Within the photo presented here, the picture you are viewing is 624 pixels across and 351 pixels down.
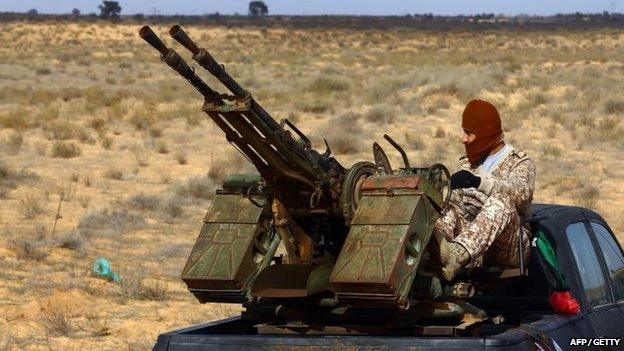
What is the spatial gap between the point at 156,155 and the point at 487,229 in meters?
21.7

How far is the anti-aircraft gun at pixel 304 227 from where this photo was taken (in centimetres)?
511

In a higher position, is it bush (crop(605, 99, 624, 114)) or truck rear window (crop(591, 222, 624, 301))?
truck rear window (crop(591, 222, 624, 301))

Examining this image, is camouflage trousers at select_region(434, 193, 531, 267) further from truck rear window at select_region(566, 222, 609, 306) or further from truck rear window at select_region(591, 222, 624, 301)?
truck rear window at select_region(591, 222, 624, 301)

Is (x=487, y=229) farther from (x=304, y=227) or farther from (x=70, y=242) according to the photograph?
(x=70, y=242)

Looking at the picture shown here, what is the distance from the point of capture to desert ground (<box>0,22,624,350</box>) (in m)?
12.1

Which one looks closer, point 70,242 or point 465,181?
point 465,181

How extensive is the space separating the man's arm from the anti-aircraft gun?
0.48 meters

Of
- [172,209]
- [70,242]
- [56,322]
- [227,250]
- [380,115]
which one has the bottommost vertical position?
[380,115]

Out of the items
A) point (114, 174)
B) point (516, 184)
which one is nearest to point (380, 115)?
point (114, 174)

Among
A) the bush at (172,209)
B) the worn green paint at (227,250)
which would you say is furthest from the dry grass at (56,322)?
the bush at (172,209)

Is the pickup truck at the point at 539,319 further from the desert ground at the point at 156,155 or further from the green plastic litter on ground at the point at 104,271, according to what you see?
the green plastic litter on ground at the point at 104,271

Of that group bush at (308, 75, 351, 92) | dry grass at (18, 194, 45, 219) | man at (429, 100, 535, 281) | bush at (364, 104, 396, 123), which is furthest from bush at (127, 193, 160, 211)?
bush at (308, 75, 351, 92)

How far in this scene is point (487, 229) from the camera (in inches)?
225

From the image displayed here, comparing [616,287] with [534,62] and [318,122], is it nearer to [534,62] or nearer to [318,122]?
[318,122]
